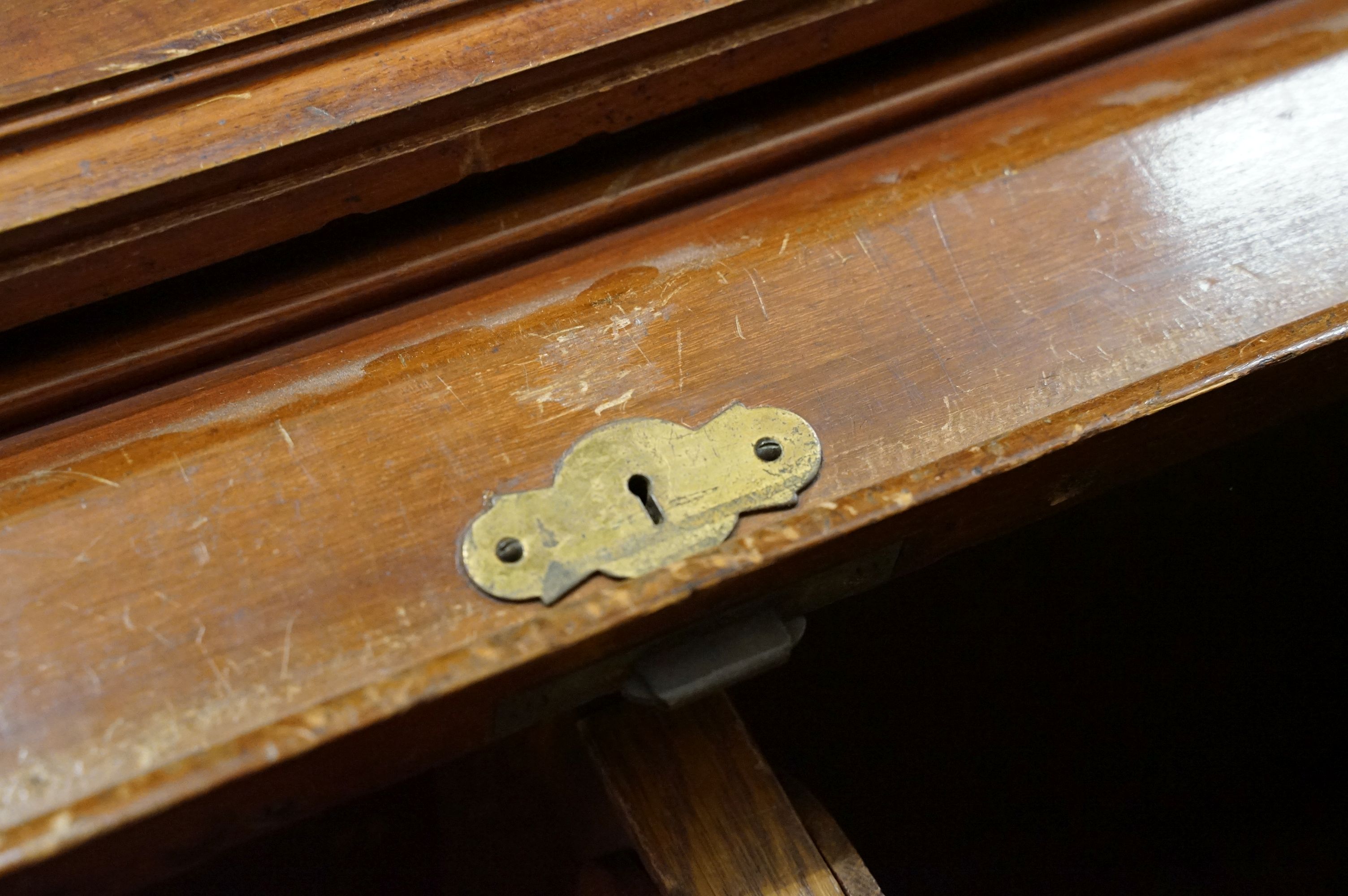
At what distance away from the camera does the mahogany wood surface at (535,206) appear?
63cm

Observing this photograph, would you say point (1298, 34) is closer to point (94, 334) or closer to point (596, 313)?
point (596, 313)

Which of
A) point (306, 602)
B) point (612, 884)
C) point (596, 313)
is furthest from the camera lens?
point (612, 884)

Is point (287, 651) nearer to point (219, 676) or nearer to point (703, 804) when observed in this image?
point (219, 676)

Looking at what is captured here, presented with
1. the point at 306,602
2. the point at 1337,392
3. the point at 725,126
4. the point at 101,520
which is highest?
the point at 725,126

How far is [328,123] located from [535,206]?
14 cm

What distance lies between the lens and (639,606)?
524 mm

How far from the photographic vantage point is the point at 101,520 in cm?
58

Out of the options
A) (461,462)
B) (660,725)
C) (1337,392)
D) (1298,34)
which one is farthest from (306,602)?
(1298,34)

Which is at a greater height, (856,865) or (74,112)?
(74,112)

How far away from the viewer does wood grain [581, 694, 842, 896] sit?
0.60m

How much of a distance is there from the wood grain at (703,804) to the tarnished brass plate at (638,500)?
137 millimetres

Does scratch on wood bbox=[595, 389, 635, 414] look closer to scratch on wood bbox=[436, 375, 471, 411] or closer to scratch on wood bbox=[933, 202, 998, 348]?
scratch on wood bbox=[436, 375, 471, 411]

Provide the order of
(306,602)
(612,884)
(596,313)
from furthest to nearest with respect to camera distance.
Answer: (612,884) < (596,313) < (306,602)

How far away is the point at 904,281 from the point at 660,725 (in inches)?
12.9
